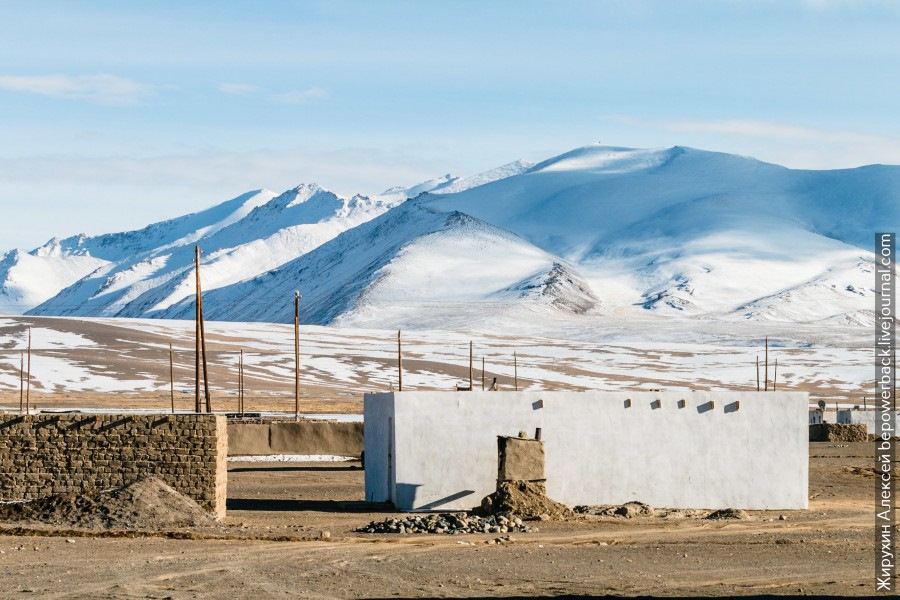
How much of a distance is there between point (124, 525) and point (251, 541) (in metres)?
2.44

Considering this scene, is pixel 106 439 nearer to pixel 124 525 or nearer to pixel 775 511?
pixel 124 525

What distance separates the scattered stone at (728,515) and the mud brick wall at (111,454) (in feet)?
30.0

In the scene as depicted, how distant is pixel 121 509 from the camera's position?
80.2ft

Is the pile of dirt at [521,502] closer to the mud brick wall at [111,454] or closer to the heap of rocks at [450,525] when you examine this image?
the heap of rocks at [450,525]

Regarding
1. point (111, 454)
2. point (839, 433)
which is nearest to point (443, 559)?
point (111, 454)

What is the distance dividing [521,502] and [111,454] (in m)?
7.23

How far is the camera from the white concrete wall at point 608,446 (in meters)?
27.8

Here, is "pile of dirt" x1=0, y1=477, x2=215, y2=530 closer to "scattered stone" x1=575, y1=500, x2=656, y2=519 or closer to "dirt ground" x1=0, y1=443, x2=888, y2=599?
"dirt ground" x1=0, y1=443, x2=888, y2=599

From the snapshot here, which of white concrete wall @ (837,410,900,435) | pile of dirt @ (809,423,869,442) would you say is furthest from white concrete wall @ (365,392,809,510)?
white concrete wall @ (837,410,900,435)

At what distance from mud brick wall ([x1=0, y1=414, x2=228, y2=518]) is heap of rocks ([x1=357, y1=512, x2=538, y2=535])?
9.97 feet

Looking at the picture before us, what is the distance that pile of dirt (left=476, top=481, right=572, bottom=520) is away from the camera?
26.2 meters

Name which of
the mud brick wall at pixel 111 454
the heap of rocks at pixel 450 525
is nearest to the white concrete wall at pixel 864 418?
the heap of rocks at pixel 450 525

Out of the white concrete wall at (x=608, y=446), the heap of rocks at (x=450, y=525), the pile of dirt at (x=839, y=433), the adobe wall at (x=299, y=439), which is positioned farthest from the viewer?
the pile of dirt at (x=839, y=433)

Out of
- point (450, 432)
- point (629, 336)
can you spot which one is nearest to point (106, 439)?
point (450, 432)
